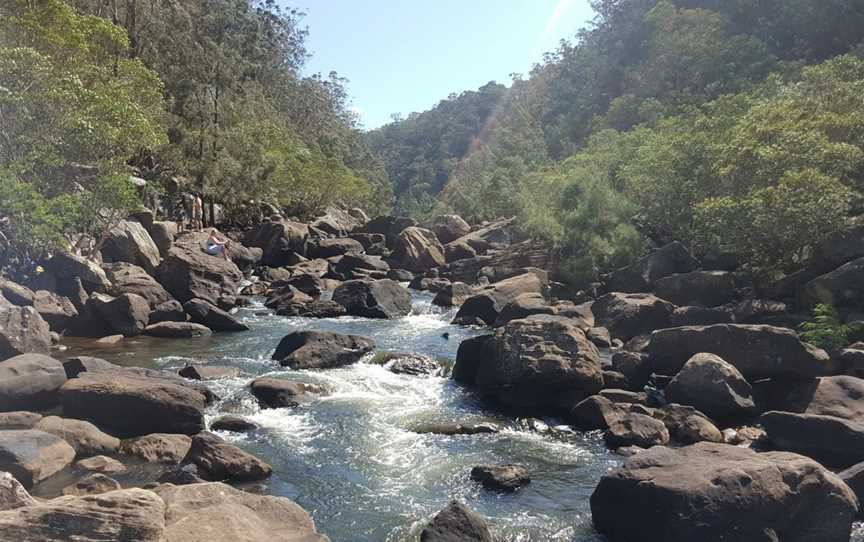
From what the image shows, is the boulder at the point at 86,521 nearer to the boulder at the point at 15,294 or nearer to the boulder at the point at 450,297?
the boulder at the point at 15,294

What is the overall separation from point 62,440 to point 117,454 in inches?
35.1

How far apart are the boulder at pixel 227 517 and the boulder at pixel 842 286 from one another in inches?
618

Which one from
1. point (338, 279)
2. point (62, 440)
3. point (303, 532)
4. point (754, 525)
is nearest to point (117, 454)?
point (62, 440)

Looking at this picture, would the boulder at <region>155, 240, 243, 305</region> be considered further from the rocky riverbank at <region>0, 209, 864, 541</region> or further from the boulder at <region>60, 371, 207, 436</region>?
the boulder at <region>60, 371, 207, 436</region>

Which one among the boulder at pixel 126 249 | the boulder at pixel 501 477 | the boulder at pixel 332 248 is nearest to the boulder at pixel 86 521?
the boulder at pixel 501 477

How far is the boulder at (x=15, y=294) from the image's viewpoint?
1875 cm

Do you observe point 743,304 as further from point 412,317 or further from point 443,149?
point 443,149

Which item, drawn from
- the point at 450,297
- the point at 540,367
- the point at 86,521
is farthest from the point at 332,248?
the point at 86,521

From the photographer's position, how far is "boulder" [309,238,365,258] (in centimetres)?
3884

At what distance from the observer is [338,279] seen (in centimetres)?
3381

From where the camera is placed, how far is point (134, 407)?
484 inches

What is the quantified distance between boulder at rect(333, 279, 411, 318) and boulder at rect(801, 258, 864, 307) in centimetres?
1396

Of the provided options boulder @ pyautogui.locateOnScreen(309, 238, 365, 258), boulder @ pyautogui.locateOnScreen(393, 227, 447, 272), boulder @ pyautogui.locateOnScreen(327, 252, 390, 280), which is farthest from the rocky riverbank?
boulder @ pyautogui.locateOnScreen(393, 227, 447, 272)

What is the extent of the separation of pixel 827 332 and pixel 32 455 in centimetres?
1635
